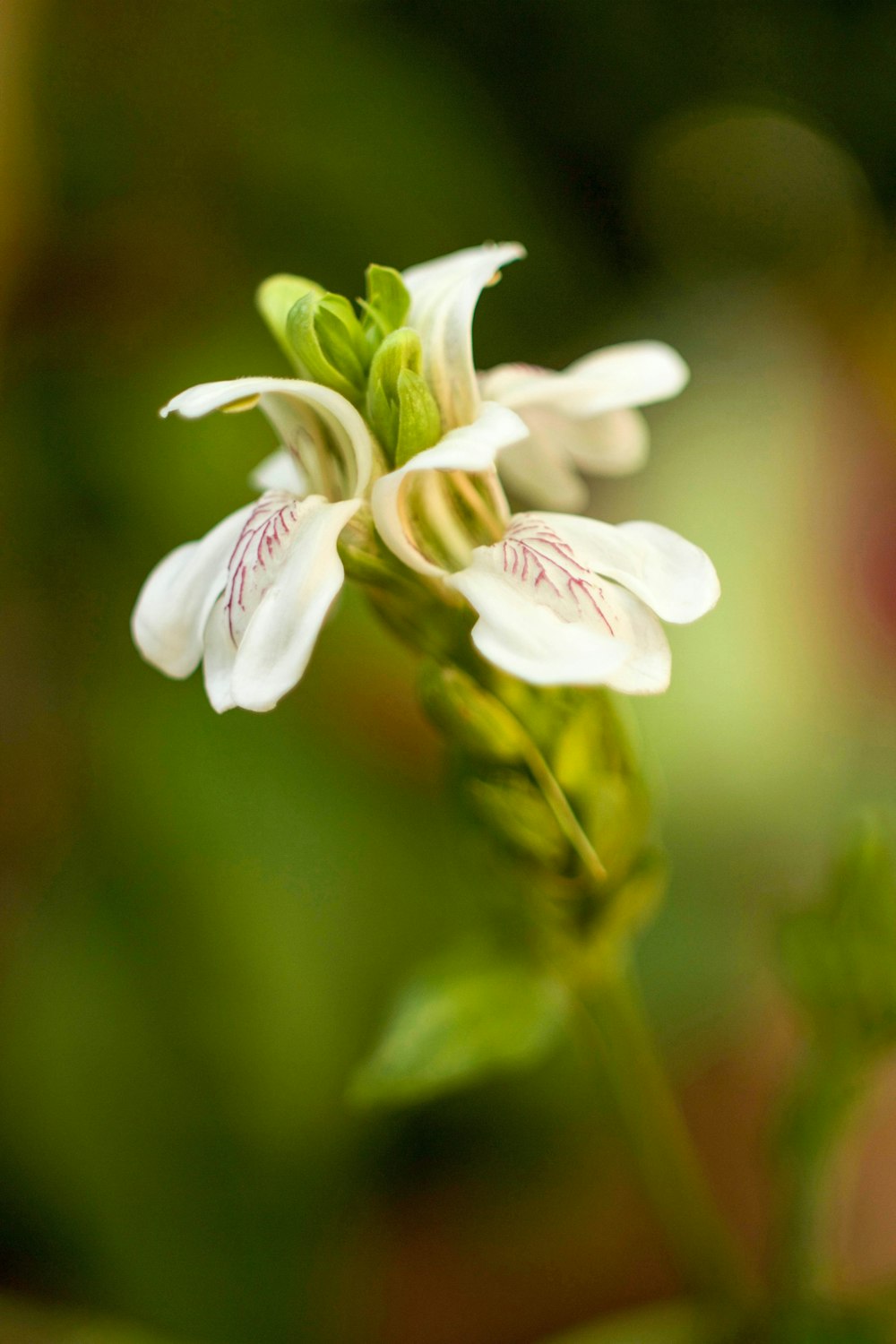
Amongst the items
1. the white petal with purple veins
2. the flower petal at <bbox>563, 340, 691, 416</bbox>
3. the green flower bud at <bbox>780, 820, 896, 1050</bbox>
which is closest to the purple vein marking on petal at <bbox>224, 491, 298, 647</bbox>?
the white petal with purple veins

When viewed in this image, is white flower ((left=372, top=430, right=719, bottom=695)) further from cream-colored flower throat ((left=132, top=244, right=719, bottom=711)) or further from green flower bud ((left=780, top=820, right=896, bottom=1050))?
green flower bud ((left=780, top=820, right=896, bottom=1050))

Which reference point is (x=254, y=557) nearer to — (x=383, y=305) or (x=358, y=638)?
(x=383, y=305)

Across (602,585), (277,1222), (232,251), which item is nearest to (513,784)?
(602,585)

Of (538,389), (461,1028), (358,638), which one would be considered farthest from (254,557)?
(358,638)

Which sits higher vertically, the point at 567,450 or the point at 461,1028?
the point at 567,450

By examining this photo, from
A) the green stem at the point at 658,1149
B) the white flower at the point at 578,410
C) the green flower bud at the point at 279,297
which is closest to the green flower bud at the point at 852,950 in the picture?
the green stem at the point at 658,1149

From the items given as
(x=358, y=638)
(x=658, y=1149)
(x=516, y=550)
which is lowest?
(x=658, y=1149)

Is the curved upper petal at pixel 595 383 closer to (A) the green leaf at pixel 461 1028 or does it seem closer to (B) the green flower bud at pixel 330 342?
(B) the green flower bud at pixel 330 342
